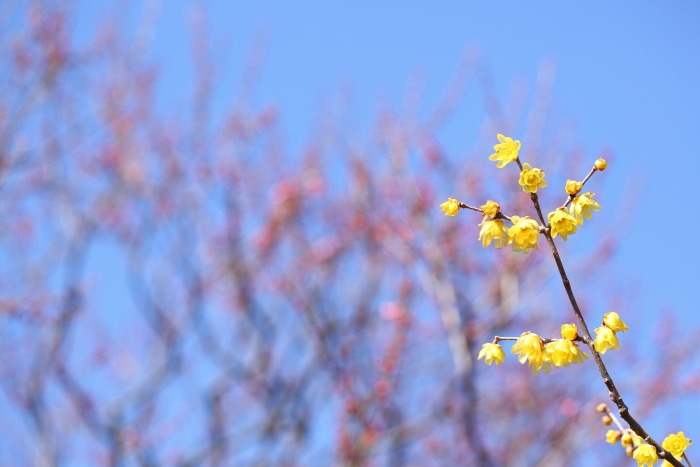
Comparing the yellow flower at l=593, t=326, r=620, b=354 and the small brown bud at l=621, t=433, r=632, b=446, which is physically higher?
the yellow flower at l=593, t=326, r=620, b=354

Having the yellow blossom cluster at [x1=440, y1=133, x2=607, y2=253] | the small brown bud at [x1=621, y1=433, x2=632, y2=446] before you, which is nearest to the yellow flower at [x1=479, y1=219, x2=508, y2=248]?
the yellow blossom cluster at [x1=440, y1=133, x2=607, y2=253]

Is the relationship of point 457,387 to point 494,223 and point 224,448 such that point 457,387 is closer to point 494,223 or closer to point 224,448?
point 224,448

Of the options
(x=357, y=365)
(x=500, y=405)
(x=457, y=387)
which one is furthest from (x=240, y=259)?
(x=500, y=405)

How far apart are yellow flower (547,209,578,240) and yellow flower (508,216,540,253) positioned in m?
0.04

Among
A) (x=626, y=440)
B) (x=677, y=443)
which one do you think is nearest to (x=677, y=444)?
(x=677, y=443)

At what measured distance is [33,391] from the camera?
5156 millimetres

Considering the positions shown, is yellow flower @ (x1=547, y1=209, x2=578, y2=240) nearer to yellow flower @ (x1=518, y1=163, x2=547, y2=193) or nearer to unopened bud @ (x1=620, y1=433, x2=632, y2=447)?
yellow flower @ (x1=518, y1=163, x2=547, y2=193)

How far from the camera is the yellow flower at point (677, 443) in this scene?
4.98 feet

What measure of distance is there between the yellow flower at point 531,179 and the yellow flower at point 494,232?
115mm

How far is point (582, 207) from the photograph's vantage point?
1580 mm

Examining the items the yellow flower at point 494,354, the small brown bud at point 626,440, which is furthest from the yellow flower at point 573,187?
the small brown bud at point 626,440

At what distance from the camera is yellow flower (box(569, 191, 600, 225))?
1.56m

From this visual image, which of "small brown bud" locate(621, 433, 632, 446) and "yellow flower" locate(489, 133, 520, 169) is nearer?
"small brown bud" locate(621, 433, 632, 446)

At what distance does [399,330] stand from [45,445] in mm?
3298
